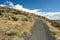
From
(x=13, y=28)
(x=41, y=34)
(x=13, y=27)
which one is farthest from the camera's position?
(x=13, y=27)

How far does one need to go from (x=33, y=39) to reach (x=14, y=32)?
3.05 meters

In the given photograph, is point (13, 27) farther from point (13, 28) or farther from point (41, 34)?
point (41, 34)

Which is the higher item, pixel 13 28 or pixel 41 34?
pixel 13 28

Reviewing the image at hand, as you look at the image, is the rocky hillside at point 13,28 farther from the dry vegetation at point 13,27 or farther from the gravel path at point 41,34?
the gravel path at point 41,34

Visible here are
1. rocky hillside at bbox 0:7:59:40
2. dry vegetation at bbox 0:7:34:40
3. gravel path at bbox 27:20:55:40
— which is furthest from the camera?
gravel path at bbox 27:20:55:40

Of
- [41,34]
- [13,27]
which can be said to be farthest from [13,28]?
[41,34]

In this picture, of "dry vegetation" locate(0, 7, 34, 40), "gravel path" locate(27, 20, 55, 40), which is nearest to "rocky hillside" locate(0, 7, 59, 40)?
"dry vegetation" locate(0, 7, 34, 40)

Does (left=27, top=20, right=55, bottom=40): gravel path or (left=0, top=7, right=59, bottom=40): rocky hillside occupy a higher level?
(left=0, top=7, right=59, bottom=40): rocky hillside

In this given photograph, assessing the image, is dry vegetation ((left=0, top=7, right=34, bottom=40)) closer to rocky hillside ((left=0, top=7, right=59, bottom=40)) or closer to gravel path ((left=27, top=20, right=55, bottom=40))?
rocky hillside ((left=0, top=7, right=59, bottom=40))

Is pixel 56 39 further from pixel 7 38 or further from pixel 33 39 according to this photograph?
pixel 7 38

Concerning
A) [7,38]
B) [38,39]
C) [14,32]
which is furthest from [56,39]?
[7,38]

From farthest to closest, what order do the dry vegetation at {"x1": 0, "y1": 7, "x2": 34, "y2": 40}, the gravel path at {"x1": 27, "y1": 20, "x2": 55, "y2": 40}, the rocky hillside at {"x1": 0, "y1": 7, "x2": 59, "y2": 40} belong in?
the gravel path at {"x1": 27, "y1": 20, "x2": 55, "y2": 40}
the dry vegetation at {"x1": 0, "y1": 7, "x2": 34, "y2": 40}
the rocky hillside at {"x1": 0, "y1": 7, "x2": 59, "y2": 40}

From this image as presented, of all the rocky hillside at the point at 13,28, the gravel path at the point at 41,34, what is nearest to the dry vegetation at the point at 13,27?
the rocky hillside at the point at 13,28

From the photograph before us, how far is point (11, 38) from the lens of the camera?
26078mm
